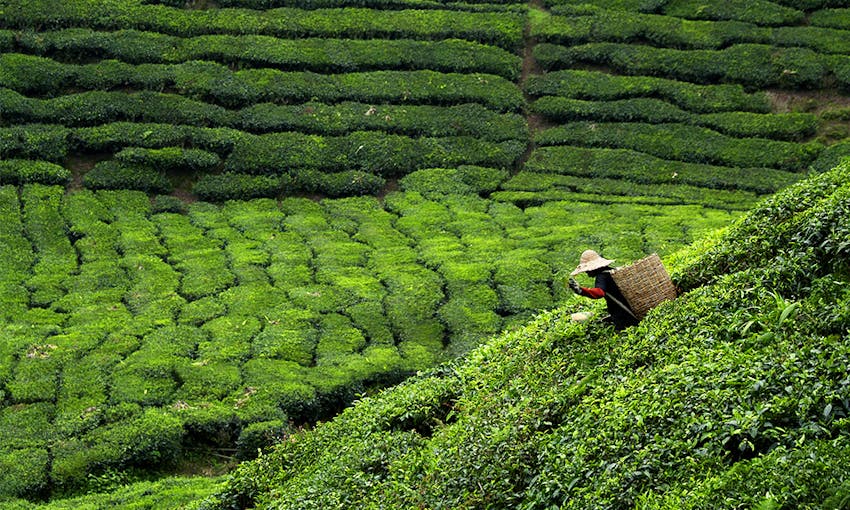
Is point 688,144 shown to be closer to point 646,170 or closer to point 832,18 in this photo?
point 646,170

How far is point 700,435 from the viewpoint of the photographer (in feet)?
30.0

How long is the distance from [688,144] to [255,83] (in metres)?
14.0

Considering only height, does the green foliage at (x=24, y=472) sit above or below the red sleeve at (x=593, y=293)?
below

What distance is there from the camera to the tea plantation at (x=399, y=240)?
420 inches

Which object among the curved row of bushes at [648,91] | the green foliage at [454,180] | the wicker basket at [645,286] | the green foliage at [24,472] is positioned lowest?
the green foliage at [24,472]

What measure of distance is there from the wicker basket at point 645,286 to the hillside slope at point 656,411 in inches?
10.3

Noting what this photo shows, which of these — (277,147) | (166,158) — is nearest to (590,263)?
(277,147)

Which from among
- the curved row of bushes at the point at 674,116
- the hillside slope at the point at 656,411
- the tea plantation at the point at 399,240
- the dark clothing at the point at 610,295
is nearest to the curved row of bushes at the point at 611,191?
the tea plantation at the point at 399,240

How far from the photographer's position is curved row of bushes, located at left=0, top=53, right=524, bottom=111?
31547 millimetres

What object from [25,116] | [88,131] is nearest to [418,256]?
[88,131]

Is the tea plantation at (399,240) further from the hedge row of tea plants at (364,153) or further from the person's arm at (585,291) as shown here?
the person's arm at (585,291)

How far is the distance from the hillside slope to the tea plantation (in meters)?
0.04

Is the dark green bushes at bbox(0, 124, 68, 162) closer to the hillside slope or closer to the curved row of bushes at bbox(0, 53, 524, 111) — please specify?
the curved row of bushes at bbox(0, 53, 524, 111)

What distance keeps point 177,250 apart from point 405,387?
12436 mm
